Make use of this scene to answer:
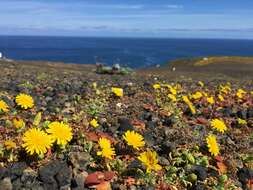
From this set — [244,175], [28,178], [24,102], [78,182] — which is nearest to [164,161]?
[244,175]

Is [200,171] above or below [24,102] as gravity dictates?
below

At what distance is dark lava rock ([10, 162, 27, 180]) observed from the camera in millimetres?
5004

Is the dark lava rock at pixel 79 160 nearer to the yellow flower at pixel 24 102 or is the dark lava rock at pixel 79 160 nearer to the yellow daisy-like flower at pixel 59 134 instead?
the yellow daisy-like flower at pixel 59 134

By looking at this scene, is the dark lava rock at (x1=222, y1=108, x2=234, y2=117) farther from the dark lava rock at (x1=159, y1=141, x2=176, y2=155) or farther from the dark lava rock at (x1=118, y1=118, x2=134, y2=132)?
the dark lava rock at (x1=159, y1=141, x2=176, y2=155)

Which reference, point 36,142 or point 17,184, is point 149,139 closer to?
point 36,142

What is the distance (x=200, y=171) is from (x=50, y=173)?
1.85 metres

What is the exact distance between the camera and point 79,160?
18.2 feet

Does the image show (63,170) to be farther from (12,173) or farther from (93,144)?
(93,144)

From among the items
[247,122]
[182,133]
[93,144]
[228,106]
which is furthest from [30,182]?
[228,106]

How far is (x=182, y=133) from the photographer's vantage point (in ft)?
24.5

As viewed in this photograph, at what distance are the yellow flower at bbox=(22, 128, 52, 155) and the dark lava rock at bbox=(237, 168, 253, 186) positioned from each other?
2565mm

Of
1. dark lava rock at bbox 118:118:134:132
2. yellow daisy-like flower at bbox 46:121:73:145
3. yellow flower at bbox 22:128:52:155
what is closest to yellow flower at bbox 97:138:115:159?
yellow daisy-like flower at bbox 46:121:73:145

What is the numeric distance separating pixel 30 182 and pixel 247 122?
5762mm

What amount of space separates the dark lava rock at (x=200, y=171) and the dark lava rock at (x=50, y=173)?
1.63 metres
